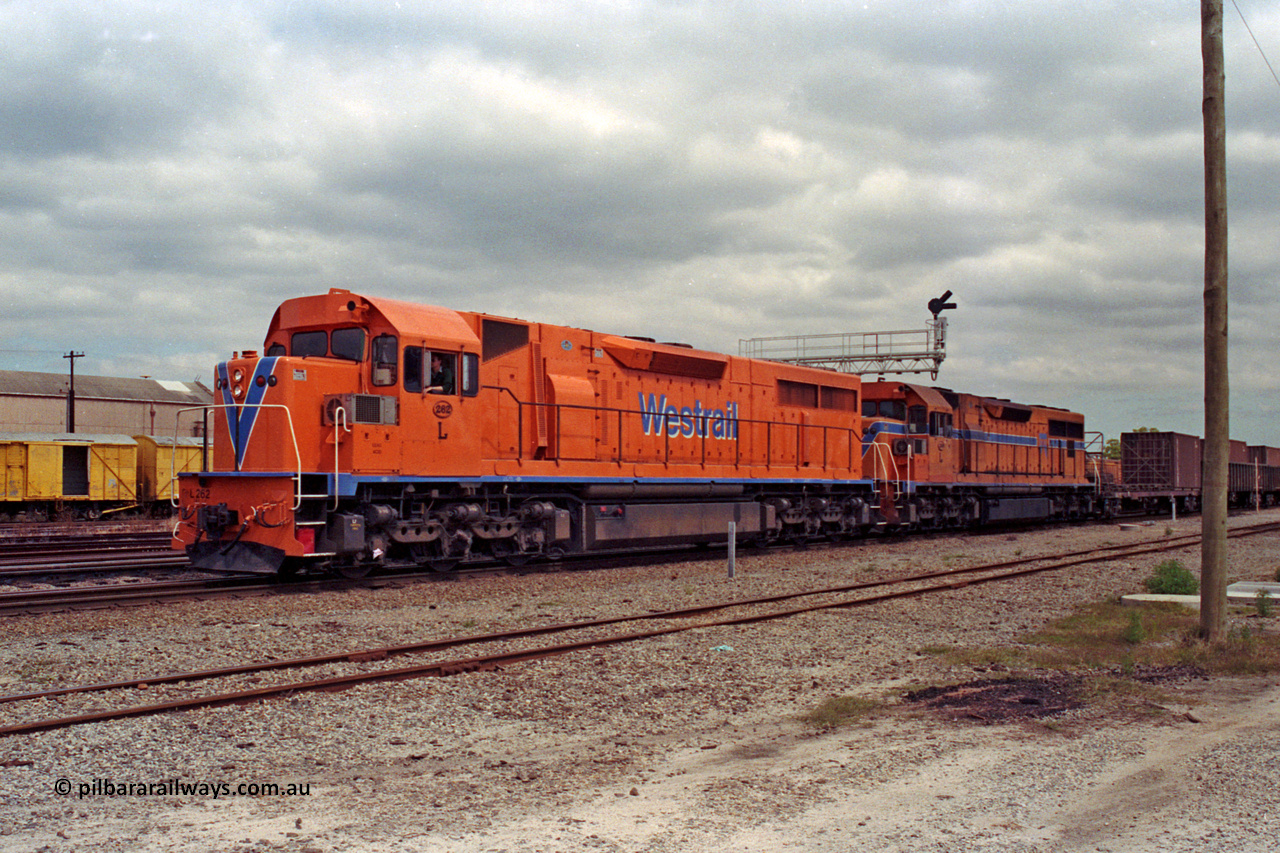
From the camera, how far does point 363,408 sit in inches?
482

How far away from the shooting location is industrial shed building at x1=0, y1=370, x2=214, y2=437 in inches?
2569

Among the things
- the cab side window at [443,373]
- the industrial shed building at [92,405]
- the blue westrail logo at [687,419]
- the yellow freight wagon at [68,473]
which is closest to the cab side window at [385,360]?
the cab side window at [443,373]

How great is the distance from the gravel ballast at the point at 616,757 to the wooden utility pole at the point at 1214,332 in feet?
4.93

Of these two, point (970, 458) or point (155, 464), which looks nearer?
point (970, 458)

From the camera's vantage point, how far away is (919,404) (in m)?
24.0

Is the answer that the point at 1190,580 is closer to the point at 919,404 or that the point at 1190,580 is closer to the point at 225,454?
the point at 919,404

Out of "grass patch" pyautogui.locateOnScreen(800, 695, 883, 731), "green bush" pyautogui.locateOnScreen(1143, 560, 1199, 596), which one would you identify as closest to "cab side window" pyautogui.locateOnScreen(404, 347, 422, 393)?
"grass patch" pyautogui.locateOnScreen(800, 695, 883, 731)

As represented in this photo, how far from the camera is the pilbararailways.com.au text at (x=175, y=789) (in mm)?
4789

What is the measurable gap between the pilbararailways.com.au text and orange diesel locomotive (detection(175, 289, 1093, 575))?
6823mm

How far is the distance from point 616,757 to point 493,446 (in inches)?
356

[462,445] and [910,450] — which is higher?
[910,450]

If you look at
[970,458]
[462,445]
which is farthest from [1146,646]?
[970,458]

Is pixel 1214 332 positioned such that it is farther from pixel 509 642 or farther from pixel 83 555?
pixel 83 555

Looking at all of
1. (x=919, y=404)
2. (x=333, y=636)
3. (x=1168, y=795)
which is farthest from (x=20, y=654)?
(x=919, y=404)
